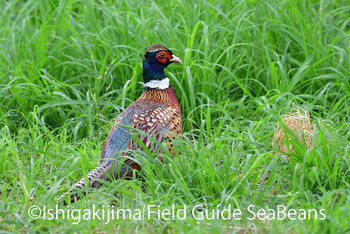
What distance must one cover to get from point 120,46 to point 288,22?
172 cm

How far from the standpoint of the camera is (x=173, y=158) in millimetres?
4457

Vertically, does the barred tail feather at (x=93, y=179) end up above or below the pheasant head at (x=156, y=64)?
below

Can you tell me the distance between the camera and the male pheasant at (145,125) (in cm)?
442

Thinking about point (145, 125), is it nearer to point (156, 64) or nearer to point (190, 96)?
point (156, 64)

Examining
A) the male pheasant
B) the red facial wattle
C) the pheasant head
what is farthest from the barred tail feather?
the red facial wattle

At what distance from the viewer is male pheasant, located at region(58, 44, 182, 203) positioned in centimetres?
442

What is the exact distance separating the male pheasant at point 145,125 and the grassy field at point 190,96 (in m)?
0.11

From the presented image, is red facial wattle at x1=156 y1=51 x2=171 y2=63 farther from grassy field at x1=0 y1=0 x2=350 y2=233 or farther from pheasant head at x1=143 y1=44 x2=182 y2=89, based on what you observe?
grassy field at x1=0 y1=0 x2=350 y2=233

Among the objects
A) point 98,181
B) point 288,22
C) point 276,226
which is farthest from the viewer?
point 288,22

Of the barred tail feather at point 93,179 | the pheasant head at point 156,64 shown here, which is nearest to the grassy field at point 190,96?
the barred tail feather at point 93,179

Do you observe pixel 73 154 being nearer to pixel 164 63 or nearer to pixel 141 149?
pixel 141 149

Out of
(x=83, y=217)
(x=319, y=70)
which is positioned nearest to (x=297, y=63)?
(x=319, y=70)

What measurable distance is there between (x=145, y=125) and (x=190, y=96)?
1003 millimetres

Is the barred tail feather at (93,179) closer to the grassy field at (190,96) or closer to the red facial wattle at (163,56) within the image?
the grassy field at (190,96)
